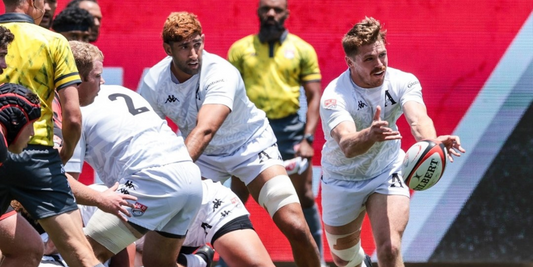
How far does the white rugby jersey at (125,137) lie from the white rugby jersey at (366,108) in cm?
105

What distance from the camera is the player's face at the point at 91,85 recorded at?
460 centimetres

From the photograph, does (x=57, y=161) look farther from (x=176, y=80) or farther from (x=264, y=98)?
(x=264, y=98)

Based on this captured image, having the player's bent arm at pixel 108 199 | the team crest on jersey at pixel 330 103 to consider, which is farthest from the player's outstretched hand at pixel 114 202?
the team crest on jersey at pixel 330 103

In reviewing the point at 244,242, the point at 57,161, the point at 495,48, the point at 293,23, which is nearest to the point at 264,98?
the point at 293,23

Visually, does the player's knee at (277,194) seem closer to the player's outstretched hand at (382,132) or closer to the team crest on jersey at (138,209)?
the player's outstretched hand at (382,132)

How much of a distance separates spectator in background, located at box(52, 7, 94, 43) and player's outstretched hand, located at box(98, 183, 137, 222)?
231 cm

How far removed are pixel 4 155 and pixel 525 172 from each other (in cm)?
450

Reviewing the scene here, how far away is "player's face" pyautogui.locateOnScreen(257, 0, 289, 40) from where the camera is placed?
6.86 meters

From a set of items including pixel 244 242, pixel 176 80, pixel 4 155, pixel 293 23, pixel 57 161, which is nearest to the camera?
pixel 4 155

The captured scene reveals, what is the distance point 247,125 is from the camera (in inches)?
221

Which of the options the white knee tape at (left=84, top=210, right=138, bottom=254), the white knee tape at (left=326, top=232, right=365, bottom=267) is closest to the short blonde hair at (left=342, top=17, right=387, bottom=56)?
the white knee tape at (left=326, top=232, right=365, bottom=267)

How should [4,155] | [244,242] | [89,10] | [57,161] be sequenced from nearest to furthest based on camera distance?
[4,155] < [57,161] < [244,242] < [89,10]

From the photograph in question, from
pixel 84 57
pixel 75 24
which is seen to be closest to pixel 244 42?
pixel 75 24

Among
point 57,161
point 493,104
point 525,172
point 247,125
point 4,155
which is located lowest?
point 525,172
